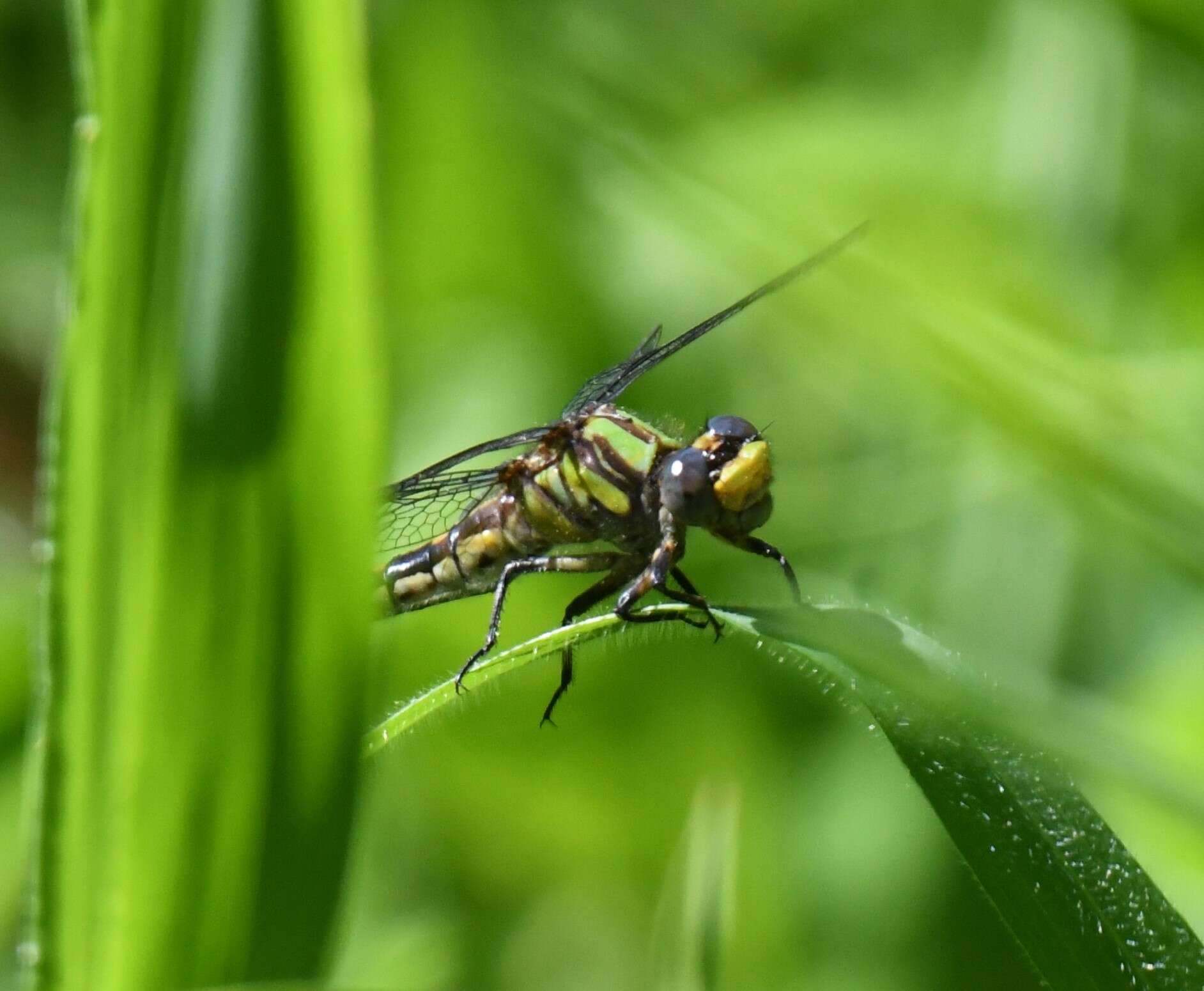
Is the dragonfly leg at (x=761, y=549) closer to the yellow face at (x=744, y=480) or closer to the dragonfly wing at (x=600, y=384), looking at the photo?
the yellow face at (x=744, y=480)

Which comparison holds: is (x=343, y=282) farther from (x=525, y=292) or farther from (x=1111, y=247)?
(x=1111, y=247)

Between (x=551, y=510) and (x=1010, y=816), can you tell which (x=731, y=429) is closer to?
(x=551, y=510)

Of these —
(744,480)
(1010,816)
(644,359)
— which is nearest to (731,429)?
(744,480)

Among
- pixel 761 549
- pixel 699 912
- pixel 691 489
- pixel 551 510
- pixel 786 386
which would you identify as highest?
pixel 699 912

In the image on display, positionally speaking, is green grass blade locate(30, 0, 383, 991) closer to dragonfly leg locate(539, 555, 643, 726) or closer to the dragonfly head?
dragonfly leg locate(539, 555, 643, 726)

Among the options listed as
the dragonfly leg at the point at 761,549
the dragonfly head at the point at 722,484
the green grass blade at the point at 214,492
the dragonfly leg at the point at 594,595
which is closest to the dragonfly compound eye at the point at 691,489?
the dragonfly head at the point at 722,484
